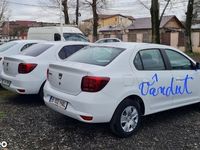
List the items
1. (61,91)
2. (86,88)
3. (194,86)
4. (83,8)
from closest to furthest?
1. (86,88)
2. (61,91)
3. (194,86)
4. (83,8)

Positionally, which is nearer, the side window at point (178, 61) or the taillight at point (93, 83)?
the taillight at point (93, 83)

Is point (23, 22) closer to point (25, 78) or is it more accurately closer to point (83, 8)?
point (83, 8)

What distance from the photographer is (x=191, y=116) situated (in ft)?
21.5

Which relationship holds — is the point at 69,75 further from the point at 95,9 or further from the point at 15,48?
the point at 95,9

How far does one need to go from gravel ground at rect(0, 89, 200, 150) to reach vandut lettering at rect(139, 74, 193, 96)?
583 mm

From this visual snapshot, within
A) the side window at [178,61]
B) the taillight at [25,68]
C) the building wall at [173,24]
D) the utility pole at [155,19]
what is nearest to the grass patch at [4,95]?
the taillight at [25,68]

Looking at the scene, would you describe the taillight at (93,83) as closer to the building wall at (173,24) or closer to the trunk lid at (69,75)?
the trunk lid at (69,75)

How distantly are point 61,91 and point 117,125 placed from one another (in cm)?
107

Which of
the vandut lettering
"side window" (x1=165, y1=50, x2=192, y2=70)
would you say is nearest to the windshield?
"side window" (x1=165, y1=50, x2=192, y2=70)

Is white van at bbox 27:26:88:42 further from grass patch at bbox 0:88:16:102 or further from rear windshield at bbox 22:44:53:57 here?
rear windshield at bbox 22:44:53:57

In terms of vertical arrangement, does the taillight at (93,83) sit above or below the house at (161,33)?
above

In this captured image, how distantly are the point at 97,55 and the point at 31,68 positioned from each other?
6.80 feet

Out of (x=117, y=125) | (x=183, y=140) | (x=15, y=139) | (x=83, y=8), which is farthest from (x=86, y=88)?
(x=83, y=8)

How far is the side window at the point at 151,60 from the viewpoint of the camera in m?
5.61
